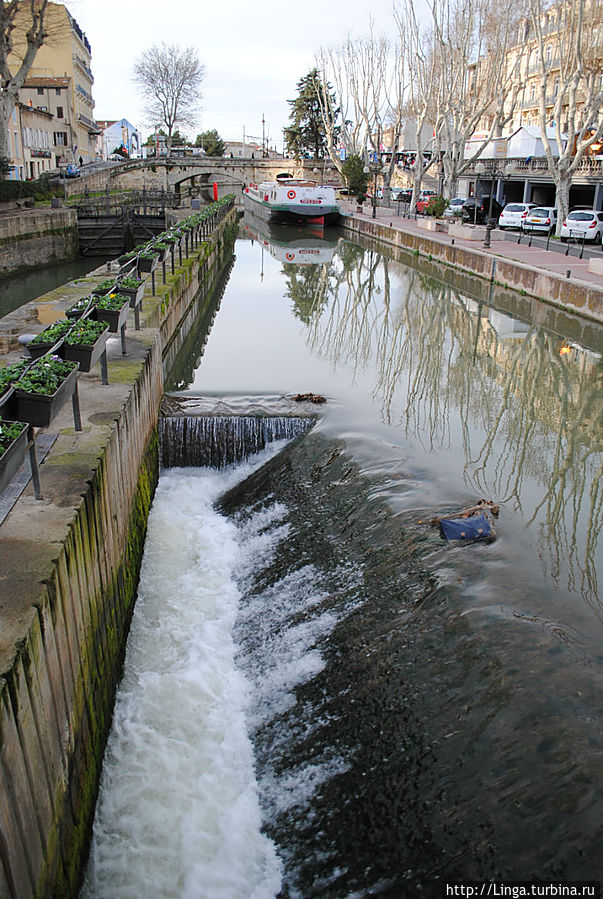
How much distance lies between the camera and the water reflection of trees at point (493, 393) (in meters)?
9.22

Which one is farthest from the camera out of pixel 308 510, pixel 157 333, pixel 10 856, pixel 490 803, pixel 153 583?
pixel 157 333

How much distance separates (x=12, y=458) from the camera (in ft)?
15.0

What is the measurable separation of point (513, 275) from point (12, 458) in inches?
801

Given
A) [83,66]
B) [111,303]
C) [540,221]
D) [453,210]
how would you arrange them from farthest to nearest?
1. [83,66]
2. [453,210]
3. [540,221]
4. [111,303]

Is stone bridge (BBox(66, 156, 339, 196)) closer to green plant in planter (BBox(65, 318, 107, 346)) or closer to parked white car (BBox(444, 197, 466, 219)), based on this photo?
parked white car (BBox(444, 197, 466, 219))

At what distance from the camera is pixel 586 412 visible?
501 inches

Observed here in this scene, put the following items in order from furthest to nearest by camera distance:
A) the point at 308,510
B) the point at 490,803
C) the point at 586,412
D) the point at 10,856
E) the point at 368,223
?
the point at 368,223 < the point at 586,412 < the point at 308,510 < the point at 490,803 < the point at 10,856

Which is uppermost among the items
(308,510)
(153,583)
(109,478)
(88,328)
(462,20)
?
(462,20)

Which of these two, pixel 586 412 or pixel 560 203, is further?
pixel 560 203

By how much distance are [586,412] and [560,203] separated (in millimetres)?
20971

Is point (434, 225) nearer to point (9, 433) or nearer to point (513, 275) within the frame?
point (513, 275)

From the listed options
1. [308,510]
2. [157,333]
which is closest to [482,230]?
[157,333]

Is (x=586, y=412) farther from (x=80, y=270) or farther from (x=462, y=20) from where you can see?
(x=462, y=20)

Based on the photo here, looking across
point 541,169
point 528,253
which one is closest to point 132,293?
point 528,253
